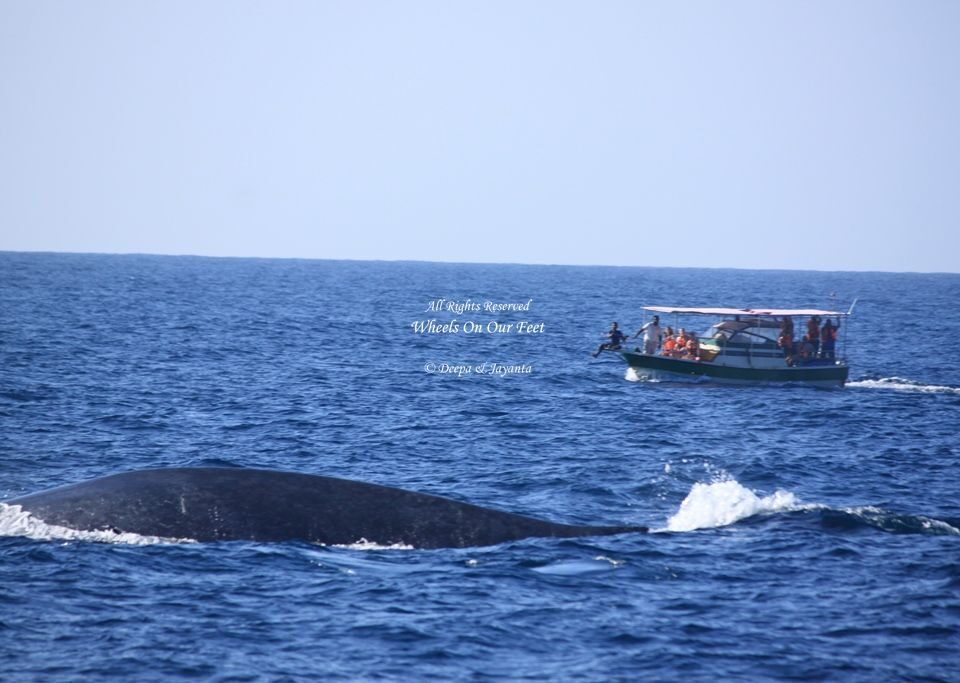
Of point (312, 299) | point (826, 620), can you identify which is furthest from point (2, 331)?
point (312, 299)

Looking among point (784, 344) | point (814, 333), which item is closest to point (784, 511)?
point (784, 344)

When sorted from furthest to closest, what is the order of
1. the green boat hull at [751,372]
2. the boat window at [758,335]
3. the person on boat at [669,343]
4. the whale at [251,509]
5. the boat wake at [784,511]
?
the person on boat at [669,343] < the boat window at [758,335] < the green boat hull at [751,372] < the boat wake at [784,511] < the whale at [251,509]

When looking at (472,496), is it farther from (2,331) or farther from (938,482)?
(2,331)

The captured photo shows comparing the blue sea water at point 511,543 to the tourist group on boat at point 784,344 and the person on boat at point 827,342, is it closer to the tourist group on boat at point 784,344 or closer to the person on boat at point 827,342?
the person on boat at point 827,342

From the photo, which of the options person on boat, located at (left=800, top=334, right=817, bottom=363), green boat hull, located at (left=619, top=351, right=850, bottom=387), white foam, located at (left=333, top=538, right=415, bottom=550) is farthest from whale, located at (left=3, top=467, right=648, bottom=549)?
person on boat, located at (left=800, top=334, right=817, bottom=363)

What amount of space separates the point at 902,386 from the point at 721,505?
25.0 metres

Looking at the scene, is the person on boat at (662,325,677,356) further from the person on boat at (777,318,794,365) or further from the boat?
the person on boat at (777,318,794,365)

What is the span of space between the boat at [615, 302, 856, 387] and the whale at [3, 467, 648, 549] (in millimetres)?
27645

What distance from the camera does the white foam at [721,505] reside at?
712 inches

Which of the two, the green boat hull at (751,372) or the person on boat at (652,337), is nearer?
the green boat hull at (751,372)

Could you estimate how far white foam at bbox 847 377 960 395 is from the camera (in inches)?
1592

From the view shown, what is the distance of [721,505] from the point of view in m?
19.1

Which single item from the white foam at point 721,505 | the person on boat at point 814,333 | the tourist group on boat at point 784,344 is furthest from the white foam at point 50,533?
the person on boat at point 814,333

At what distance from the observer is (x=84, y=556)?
14320mm
